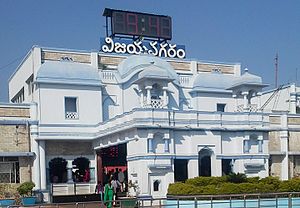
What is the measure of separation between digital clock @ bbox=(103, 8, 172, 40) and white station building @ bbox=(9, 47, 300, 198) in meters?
2.84

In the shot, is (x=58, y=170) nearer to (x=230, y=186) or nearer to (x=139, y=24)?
(x=139, y=24)

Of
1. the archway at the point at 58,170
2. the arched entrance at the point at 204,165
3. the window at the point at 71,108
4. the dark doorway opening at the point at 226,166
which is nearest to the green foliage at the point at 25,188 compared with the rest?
the archway at the point at 58,170

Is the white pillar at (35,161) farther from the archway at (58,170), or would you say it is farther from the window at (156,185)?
the window at (156,185)

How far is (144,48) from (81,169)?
367 inches

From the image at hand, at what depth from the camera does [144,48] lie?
3216cm

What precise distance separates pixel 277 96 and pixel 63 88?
59.7 feet

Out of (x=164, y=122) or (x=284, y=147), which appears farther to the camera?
(x=284, y=147)

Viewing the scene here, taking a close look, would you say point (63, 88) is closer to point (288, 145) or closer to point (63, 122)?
point (63, 122)

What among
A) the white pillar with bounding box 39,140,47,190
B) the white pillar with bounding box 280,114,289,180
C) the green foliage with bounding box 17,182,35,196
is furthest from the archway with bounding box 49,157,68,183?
the white pillar with bounding box 280,114,289,180

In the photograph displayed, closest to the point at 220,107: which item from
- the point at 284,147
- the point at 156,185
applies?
the point at 284,147

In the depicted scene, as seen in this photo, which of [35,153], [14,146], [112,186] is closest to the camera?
[112,186]

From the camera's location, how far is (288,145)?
102 ft

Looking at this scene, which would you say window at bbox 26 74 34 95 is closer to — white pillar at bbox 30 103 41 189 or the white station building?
the white station building

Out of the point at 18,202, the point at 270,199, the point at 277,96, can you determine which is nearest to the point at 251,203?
the point at 270,199
